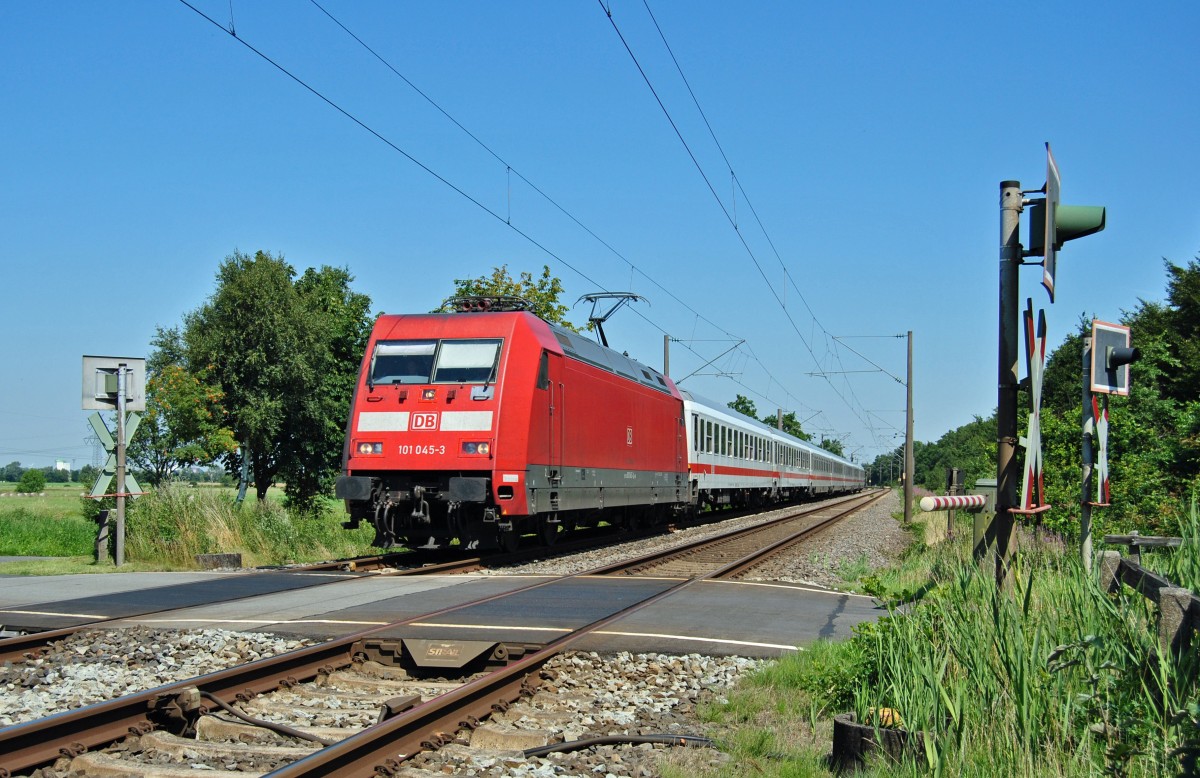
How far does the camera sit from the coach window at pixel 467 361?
619 inches

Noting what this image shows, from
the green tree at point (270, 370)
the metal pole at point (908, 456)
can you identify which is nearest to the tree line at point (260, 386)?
the green tree at point (270, 370)

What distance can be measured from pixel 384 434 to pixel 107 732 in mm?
10426

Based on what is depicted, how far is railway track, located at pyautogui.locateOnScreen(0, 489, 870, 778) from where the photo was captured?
4852 millimetres

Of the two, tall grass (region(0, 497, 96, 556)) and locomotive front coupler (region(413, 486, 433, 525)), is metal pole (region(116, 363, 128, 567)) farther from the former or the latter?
tall grass (region(0, 497, 96, 556))

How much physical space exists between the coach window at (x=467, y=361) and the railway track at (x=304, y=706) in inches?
307

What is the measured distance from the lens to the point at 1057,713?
4.73 m

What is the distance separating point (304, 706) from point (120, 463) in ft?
36.2

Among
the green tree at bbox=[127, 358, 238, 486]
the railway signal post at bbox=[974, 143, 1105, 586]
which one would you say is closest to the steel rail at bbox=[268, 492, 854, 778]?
the railway signal post at bbox=[974, 143, 1105, 586]

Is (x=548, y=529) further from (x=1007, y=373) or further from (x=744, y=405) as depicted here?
(x=744, y=405)

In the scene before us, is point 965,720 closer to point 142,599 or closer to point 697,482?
point 142,599

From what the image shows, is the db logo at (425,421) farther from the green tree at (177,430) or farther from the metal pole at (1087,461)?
the green tree at (177,430)

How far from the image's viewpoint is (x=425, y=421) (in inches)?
612

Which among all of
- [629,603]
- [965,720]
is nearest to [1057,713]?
[965,720]

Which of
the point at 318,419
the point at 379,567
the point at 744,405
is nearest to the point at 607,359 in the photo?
the point at 379,567
